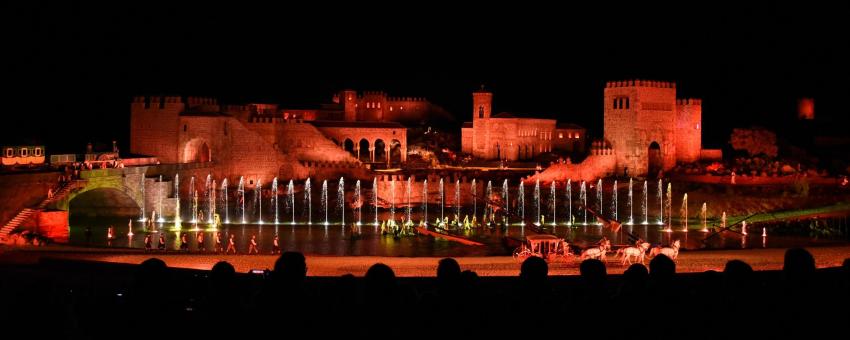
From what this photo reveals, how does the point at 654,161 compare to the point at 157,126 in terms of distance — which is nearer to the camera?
the point at 157,126

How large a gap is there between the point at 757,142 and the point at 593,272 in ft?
136

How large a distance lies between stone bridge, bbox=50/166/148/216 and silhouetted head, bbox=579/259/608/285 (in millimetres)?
28255

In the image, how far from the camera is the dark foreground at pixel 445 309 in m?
6.10

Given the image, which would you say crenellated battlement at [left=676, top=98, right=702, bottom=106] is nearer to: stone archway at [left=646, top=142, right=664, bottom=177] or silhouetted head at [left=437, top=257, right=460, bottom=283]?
stone archway at [left=646, top=142, right=664, bottom=177]

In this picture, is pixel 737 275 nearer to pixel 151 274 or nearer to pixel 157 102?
pixel 151 274

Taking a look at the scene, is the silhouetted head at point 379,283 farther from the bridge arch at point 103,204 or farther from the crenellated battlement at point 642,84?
the crenellated battlement at point 642,84

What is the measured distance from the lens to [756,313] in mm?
A: 6602

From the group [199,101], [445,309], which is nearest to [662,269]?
[445,309]

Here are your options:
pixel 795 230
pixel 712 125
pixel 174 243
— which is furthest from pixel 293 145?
pixel 712 125

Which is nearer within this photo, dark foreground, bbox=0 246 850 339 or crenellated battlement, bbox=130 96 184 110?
dark foreground, bbox=0 246 850 339

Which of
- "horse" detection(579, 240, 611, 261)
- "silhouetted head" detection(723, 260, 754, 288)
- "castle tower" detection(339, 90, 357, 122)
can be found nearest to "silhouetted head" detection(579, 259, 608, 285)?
"silhouetted head" detection(723, 260, 754, 288)

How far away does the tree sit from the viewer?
4528 cm

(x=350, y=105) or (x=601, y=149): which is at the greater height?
(x=350, y=105)

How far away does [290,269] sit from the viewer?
663 cm
